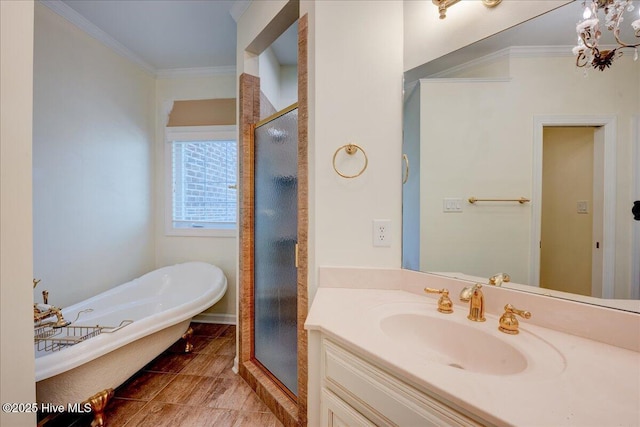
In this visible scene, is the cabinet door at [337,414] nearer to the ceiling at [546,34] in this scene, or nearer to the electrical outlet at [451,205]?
the electrical outlet at [451,205]

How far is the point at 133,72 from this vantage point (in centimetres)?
254

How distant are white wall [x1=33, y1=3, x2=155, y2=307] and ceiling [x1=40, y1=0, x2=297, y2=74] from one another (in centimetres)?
11

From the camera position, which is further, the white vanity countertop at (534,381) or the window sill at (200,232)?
the window sill at (200,232)

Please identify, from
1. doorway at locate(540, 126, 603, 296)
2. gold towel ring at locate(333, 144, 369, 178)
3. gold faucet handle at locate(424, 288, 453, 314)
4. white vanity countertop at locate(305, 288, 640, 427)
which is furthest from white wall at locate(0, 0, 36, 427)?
doorway at locate(540, 126, 603, 296)

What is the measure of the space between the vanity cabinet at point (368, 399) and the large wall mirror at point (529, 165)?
0.58 metres

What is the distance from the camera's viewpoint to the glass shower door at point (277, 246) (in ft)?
4.75

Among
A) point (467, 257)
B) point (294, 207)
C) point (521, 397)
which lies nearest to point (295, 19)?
point (294, 207)

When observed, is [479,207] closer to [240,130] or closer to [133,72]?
[240,130]

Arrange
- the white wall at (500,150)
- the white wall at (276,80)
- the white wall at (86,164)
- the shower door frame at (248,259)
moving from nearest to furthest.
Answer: the white wall at (500,150), the shower door frame at (248,259), the white wall at (86,164), the white wall at (276,80)

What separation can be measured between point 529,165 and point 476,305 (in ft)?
1.83

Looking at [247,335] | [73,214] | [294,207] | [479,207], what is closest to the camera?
[479,207]

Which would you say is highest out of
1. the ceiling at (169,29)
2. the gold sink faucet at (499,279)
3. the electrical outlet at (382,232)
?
the ceiling at (169,29)

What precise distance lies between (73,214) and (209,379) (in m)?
1.68

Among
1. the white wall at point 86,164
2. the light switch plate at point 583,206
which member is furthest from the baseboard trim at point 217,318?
the light switch plate at point 583,206
